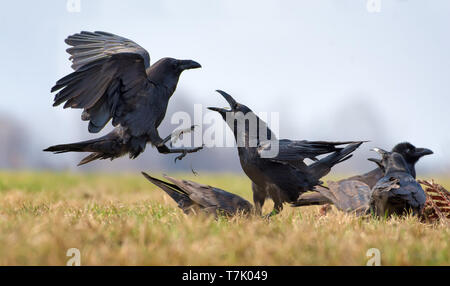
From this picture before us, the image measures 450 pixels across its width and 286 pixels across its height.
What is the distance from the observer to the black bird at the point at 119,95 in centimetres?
458

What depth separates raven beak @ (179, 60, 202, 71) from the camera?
17.3ft

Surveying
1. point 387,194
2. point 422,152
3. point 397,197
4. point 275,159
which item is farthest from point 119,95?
point 422,152

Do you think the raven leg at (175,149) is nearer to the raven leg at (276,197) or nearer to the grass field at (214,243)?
the raven leg at (276,197)

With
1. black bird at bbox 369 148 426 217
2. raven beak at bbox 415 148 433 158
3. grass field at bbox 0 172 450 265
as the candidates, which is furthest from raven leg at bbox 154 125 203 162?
raven beak at bbox 415 148 433 158

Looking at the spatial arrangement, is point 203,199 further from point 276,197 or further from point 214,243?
point 214,243

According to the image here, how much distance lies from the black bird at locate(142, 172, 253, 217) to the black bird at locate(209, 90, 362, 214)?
0.89 feet

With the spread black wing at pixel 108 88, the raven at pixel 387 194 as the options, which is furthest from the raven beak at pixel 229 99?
the raven at pixel 387 194

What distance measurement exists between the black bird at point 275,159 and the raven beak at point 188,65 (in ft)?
1.98

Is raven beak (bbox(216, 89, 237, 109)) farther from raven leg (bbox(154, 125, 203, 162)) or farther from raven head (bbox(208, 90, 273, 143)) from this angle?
raven leg (bbox(154, 125, 203, 162))

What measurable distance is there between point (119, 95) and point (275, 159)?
169cm
